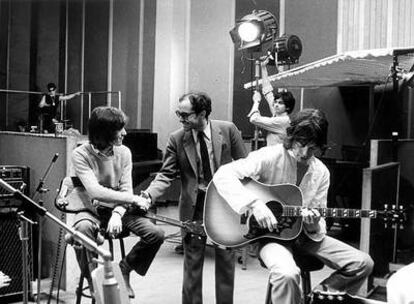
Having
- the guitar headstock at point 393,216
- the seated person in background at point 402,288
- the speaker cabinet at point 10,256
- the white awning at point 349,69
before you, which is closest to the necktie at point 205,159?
the guitar headstock at point 393,216

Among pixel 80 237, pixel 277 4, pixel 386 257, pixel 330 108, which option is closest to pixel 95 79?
pixel 277 4

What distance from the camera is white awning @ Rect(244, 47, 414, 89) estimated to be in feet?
17.1

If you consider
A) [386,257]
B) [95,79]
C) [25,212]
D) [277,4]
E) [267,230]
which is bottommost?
[386,257]

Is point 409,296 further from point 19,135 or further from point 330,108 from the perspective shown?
point 330,108

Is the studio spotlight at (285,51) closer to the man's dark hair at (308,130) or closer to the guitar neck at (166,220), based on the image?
the guitar neck at (166,220)

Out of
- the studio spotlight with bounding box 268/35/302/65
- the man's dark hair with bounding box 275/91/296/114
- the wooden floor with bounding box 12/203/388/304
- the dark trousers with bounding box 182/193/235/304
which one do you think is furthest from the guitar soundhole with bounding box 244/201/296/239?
the studio spotlight with bounding box 268/35/302/65

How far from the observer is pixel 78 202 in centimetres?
402

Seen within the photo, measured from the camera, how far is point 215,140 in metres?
4.19

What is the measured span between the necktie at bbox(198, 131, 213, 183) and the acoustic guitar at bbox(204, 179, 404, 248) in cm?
60

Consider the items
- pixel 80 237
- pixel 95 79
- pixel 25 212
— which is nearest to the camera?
pixel 80 237

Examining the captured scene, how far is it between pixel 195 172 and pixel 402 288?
2887 millimetres

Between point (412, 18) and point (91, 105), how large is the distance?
26.6 ft

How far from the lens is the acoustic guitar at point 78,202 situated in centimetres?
384

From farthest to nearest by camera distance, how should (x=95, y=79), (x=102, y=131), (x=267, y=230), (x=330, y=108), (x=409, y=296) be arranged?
1. (x=95, y=79)
2. (x=330, y=108)
3. (x=102, y=131)
4. (x=267, y=230)
5. (x=409, y=296)
